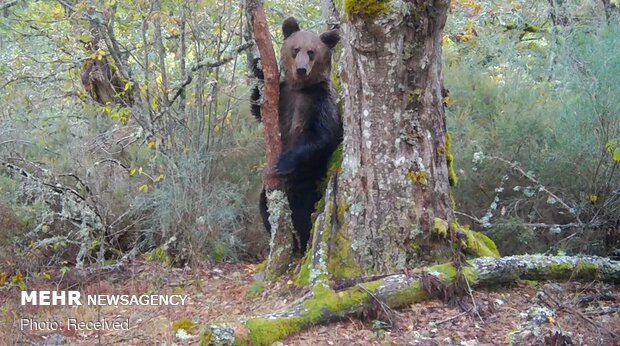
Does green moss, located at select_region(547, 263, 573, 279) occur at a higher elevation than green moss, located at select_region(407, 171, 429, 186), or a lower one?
lower

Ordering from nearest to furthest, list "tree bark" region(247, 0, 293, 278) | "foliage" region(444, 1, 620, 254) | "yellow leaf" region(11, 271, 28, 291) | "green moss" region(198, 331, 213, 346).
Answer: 1. "green moss" region(198, 331, 213, 346)
2. "tree bark" region(247, 0, 293, 278)
3. "yellow leaf" region(11, 271, 28, 291)
4. "foliage" region(444, 1, 620, 254)

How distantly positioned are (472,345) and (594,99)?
3.90 metres

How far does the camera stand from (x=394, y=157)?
19.6 ft

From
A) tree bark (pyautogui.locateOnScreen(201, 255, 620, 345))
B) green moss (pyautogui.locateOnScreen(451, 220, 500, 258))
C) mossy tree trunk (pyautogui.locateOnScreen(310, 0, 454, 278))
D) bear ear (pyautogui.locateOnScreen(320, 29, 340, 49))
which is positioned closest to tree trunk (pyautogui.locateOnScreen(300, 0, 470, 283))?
mossy tree trunk (pyautogui.locateOnScreen(310, 0, 454, 278))

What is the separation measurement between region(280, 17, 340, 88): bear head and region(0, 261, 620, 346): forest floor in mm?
2110

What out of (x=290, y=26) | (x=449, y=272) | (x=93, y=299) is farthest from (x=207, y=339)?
(x=290, y=26)

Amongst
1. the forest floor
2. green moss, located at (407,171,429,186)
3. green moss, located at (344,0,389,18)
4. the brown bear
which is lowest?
the forest floor

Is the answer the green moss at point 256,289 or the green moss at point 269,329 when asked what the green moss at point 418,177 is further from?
the green moss at point 256,289

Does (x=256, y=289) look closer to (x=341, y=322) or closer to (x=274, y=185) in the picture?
(x=274, y=185)

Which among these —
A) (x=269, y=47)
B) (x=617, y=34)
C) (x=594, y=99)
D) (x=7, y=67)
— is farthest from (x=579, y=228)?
(x=7, y=67)

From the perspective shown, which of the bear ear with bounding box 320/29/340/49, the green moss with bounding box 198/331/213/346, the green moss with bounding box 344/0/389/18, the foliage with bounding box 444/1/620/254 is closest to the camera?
the green moss with bounding box 198/331/213/346

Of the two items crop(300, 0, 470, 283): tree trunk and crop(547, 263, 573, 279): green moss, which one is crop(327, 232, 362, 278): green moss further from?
crop(547, 263, 573, 279): green moss

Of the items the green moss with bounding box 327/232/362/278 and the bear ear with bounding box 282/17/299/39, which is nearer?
the green moss with bounding box 327/232/362/278

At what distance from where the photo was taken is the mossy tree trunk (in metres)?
5.82
